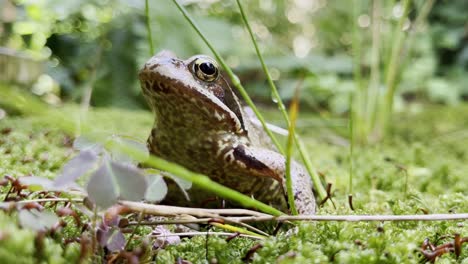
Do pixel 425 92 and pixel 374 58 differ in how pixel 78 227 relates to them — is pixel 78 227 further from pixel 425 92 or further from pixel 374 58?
pixel 425 92

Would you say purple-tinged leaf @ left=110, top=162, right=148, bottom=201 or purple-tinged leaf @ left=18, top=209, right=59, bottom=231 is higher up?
purple-tinged leaf @ left=110, top=162, right=148, bottom=201

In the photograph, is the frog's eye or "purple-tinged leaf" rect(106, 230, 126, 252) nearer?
"purple-tinged leaf" rect(106, 230, 126, 252)

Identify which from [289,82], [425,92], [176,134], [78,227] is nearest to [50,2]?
[289,82]

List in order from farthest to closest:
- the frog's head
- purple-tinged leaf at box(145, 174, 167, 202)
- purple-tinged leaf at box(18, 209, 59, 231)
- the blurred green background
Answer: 1. the blurred green background
2. the frog's head
3. purple-tinged leaf at box(145, 174, 167, 202)
4. purple-tinged leaf at box(18, 209, 59, 231)

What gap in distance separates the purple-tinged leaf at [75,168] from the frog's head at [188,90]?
0.48m

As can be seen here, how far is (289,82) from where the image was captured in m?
4.45

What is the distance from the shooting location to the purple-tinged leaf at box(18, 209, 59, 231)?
65cm

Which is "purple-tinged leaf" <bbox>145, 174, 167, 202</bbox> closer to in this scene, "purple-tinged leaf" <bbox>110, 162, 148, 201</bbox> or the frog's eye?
"purple-tinged leaf" <bbox>110, 162, 148, 201</bbox>

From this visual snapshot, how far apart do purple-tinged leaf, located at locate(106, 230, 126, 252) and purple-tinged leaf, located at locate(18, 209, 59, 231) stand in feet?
0.31

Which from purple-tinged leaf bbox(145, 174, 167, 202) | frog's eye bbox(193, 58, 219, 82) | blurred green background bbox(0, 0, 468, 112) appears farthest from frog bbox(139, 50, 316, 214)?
blurred green background bbox(0, 0, 468, 112)

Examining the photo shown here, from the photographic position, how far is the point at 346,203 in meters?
1.29

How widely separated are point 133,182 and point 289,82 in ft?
12.7

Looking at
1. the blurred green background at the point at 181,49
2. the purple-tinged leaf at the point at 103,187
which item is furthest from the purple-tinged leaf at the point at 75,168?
the blurred green background at the point at 181,49

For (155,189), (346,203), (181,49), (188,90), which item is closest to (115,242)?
(155,189)
